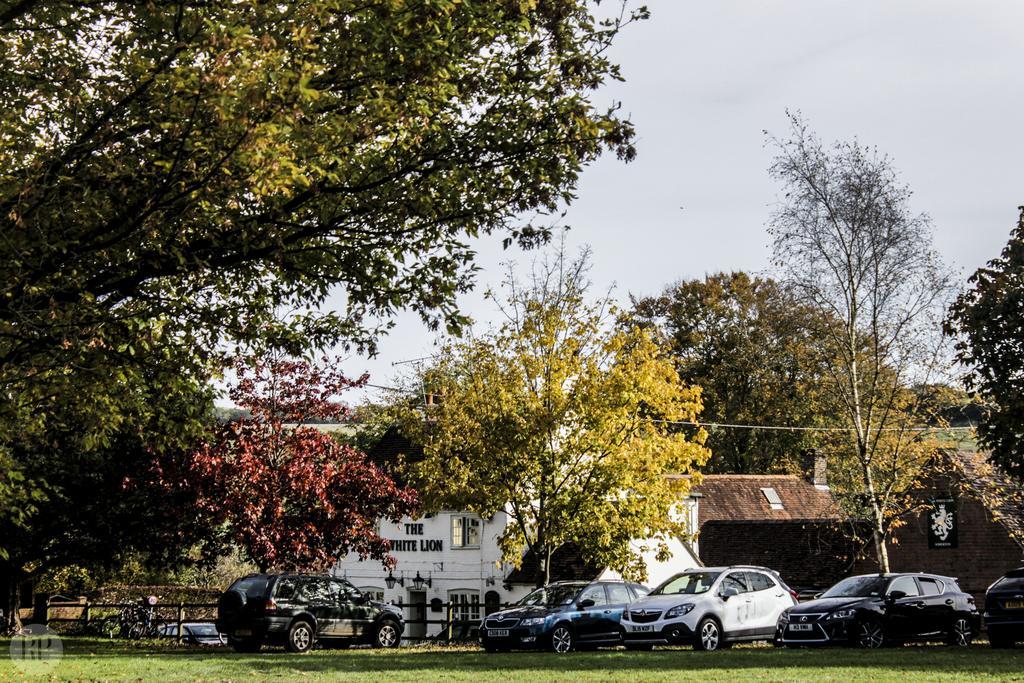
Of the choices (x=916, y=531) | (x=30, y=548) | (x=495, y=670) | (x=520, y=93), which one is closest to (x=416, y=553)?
Result: (x=30, y=548)

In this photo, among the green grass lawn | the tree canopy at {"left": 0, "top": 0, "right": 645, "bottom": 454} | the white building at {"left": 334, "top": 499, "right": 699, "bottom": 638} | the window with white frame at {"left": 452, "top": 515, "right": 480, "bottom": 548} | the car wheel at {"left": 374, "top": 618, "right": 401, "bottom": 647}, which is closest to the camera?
the tree canopy at {"left": 0, "top": 0, "right": 645, "bottom": 454}

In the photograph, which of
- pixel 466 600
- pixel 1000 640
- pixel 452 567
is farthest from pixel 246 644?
pixel 452 567

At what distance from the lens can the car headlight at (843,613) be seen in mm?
23734

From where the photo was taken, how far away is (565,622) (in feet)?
83.4

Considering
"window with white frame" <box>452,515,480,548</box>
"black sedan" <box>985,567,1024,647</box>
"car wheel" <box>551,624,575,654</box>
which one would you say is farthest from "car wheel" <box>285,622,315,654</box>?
"window with white frame" <box>452,515,480,548</box>

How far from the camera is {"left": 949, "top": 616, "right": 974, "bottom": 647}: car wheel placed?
81.3 feet

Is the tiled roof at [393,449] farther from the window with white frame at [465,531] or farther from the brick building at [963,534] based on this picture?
the brick building at [963,534]

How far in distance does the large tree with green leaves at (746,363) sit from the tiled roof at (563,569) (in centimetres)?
2242

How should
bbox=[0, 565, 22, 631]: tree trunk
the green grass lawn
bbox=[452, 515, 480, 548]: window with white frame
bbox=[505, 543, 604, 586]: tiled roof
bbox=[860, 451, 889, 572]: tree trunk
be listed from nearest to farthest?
the green grass lawn → bbox=[0, 565, 22, 631]: tree trunk → bbox=[860, 451, 889, 572]: tree trunk → bbox=[505, 543, 604, 586]: tiled roof → bbox=[452, 515, 480, 548]: window with white frame

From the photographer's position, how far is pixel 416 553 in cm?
4466

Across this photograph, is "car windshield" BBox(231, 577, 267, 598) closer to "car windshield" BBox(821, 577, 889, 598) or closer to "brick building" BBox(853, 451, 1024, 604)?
"car windshield" BBox(821, 577, 889, 598)

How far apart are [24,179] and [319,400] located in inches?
762

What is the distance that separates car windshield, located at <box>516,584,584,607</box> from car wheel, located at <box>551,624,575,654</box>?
2.00ft

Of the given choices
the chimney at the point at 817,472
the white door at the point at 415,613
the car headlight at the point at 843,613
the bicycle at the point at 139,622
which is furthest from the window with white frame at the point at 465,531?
the car headlight at the point at 843,613
